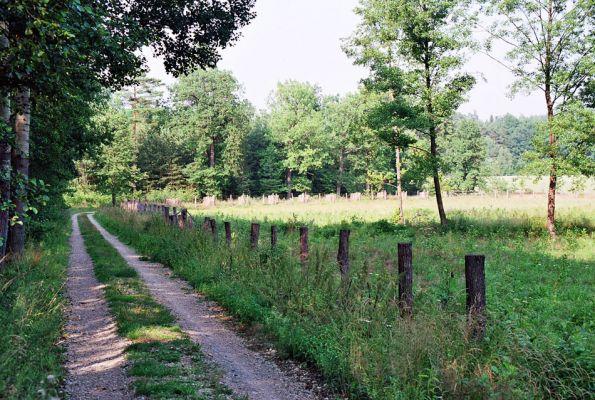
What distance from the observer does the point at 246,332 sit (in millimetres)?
8109

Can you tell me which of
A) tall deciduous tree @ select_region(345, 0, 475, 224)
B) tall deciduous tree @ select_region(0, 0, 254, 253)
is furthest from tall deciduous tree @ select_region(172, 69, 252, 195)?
tall deciduous tree @ select_region(0, 0, 254, 253)

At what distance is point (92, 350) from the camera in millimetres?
6992

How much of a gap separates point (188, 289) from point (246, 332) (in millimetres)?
3701

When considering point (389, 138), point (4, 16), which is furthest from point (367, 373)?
point (389, 138)

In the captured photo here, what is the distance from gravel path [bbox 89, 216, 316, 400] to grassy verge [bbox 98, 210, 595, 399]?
42 centimetres

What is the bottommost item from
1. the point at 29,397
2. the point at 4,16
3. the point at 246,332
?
the point at 246,332

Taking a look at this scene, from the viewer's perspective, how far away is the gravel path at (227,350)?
5707 millimetres

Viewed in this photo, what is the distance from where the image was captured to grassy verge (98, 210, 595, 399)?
470 centimetres

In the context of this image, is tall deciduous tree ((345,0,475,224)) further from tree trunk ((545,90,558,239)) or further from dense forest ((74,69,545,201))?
dense forest ((74,69,545,201))

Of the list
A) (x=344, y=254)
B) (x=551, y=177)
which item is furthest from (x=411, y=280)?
(x=551, y=177)

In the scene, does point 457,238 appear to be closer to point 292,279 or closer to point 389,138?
point 389,138

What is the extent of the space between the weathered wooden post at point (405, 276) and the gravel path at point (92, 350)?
140 inches

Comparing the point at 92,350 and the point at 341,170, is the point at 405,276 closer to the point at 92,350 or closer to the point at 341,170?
the point at 92,350

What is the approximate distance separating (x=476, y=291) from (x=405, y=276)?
3.66 feet
